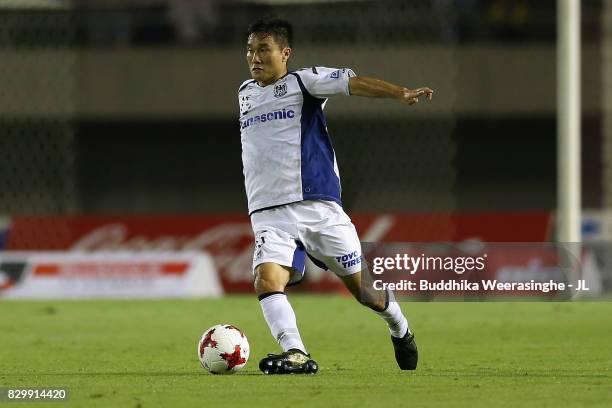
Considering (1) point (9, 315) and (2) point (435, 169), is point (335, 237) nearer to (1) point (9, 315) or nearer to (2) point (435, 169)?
(1) point (9, 315)

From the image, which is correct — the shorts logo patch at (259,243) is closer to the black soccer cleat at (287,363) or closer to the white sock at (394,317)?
the black soccer cleat at (287,363)

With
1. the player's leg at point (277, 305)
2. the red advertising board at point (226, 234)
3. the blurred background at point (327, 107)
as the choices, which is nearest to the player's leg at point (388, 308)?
the player's leg at point (277, 305)

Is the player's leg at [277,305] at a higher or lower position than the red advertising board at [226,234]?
higher

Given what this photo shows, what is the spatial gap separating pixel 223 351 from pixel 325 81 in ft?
5.51

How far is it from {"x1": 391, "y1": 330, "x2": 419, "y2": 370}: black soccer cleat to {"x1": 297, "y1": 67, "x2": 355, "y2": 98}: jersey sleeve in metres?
1.56

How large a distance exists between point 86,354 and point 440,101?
15.1m

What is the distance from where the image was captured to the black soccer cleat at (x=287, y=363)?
7.53m

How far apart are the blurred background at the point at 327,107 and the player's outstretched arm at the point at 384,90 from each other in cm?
1462

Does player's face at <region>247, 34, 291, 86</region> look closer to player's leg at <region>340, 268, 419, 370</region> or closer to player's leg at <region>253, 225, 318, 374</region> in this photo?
player's leg at <region>253, 225, 318, 374</region>

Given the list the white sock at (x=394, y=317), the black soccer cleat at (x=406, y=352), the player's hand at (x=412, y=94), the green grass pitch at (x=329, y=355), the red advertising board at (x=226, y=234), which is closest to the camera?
the green grass pitch at (x=329, y=355)

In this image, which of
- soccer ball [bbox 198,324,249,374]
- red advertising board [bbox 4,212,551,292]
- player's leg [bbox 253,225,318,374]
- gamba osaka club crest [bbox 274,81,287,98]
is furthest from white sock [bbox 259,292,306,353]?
red advertising board [bbox 4,212,551,292]

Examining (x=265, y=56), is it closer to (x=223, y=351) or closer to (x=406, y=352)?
(x=223, y=351)

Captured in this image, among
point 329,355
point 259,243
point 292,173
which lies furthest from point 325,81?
point 329,355

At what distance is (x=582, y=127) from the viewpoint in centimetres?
2673
